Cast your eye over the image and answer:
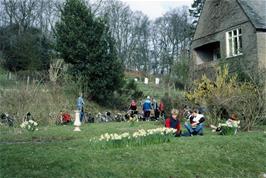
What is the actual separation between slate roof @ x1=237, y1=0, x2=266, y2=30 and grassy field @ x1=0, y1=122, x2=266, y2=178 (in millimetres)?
17678

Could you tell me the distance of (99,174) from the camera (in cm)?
832

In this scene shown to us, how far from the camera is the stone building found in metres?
27.9

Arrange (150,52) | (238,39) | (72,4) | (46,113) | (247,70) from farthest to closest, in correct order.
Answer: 1. (150,52)
2. (72,4)
3. (238,39)
4. (247,70)
5. (46,113)

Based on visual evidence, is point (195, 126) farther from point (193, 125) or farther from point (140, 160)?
point (140, 160)

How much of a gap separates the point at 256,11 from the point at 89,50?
13993 millimetres

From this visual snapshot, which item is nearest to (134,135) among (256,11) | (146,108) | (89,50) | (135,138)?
(135,138)

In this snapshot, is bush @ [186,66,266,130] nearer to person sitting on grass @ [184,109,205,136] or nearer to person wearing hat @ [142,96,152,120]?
person sitting on grass @ [184,109,205,136]

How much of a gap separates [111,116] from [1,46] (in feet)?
99.3

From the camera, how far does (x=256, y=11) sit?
1152 inches

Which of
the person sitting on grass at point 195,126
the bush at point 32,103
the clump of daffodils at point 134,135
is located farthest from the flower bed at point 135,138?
the bush at point 32,103

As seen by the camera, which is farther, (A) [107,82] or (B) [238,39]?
(A) [107,82]

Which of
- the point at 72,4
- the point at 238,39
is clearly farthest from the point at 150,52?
the point at 238,39

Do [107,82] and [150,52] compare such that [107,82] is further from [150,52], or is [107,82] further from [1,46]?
[150,52]

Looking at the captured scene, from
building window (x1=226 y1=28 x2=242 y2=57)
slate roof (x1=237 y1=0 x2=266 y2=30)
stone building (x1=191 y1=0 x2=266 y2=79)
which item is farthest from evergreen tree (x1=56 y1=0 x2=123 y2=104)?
slate roof (x1=237 y1=0 x2=266 y2=30)
